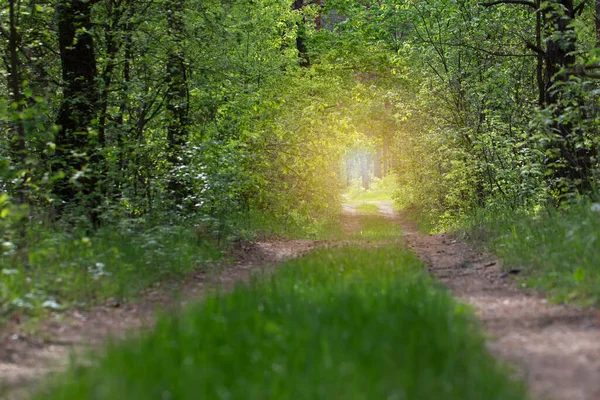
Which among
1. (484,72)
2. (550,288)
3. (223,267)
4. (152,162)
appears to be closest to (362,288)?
(550,288)

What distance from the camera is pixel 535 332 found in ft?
16.1

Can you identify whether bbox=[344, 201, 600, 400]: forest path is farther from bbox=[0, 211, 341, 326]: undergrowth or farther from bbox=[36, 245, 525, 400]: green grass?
bbox=[0, 211, 341, 326]: undergrowth

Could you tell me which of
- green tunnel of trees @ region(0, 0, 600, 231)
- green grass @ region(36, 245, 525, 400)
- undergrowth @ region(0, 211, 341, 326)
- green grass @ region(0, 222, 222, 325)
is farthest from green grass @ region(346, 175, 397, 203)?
green grass @ region(36, 245, 525, 400)

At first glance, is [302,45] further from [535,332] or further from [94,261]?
[535,332]

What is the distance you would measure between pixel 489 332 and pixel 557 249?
10.1 ft

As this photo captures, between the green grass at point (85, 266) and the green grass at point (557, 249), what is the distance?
186 inches

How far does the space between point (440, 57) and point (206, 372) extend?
51.2 ft

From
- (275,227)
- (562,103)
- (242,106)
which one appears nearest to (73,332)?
(562,103)

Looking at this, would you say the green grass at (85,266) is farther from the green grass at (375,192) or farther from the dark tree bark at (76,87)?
the green grass at (375,192)

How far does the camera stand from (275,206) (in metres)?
17.2

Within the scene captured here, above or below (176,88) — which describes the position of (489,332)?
below

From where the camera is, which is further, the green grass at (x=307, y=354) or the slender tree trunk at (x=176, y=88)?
the slender tree trunk at (x=176, y=88)

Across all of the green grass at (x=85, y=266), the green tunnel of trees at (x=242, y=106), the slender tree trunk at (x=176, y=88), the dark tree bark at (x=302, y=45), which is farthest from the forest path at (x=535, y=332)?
the dark tree bark at (x=302, y=45)

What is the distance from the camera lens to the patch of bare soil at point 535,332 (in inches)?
141
